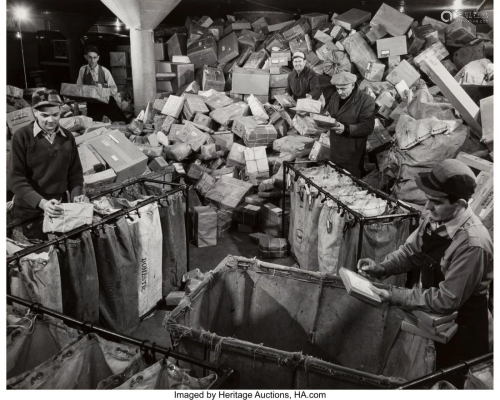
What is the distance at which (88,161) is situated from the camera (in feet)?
17.5

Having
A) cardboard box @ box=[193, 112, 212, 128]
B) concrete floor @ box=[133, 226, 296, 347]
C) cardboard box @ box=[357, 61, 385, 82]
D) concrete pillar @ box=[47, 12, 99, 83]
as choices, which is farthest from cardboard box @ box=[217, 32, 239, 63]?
concrete floor @ box=[133, 226, 296, 347]

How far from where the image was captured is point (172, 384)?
182 cm

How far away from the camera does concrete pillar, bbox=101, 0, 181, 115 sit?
7.35m

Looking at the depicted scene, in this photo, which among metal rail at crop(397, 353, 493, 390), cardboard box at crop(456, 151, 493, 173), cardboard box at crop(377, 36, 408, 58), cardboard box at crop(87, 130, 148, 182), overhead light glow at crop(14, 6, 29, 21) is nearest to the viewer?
metal rail at crop(397, 353, 493, 390)

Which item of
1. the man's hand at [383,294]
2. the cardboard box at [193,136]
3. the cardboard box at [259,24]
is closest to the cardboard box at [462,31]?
the cardboard box at [259,24]

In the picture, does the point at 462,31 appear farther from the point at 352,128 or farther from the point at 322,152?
the point at 352,128

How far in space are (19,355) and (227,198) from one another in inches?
165

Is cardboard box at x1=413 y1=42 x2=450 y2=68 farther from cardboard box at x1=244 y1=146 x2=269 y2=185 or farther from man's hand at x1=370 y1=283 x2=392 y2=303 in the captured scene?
man's hand at x1=370 y1=283 x2=392 y2=303

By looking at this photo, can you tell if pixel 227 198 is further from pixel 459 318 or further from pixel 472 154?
pixel 459 318

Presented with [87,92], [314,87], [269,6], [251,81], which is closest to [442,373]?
[314,87]

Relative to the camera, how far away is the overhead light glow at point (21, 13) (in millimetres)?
11209

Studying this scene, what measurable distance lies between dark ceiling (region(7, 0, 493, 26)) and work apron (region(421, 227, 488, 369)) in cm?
779

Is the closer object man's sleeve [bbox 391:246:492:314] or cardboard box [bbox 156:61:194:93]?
man's sleeve [bbox 391:246:492:314]
